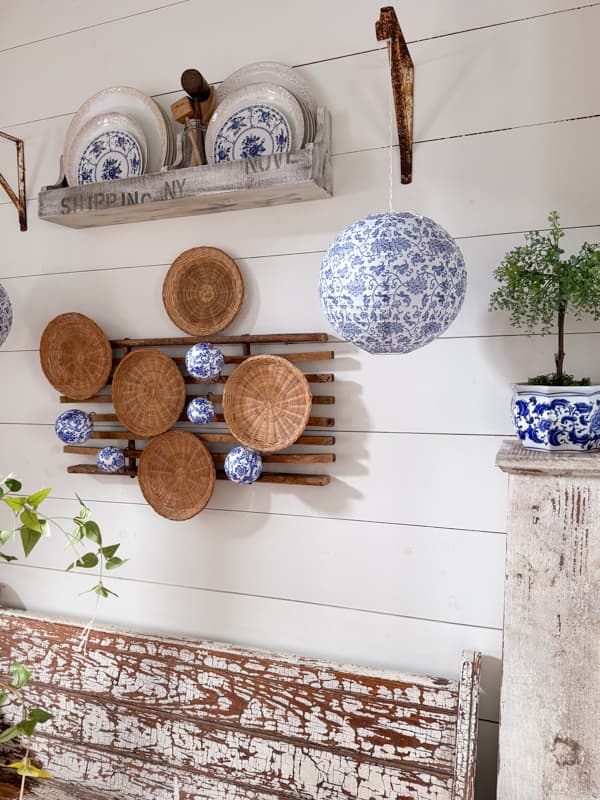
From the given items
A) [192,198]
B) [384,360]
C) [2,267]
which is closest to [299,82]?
[192,198]

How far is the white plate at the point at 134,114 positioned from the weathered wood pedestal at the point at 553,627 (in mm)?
994

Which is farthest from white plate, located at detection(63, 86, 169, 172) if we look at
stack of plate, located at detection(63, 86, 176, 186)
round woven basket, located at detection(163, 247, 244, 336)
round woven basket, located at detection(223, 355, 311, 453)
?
round woven basket, located at detection(223, 355, 311, 453)

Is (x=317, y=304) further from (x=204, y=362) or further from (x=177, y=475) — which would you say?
(x=177, y=475)

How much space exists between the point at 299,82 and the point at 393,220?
19.5 inches

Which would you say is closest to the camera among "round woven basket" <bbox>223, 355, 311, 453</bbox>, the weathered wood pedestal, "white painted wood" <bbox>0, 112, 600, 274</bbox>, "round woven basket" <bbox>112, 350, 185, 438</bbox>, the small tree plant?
the weathered wood pedestal

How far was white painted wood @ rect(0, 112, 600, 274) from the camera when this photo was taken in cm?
110

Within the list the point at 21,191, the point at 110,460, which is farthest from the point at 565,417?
the point at 21,191

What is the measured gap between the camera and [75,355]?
1.46 meters

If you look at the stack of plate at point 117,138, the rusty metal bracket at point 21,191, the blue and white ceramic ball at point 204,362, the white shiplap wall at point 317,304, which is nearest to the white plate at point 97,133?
the stack of plate at point 117,138

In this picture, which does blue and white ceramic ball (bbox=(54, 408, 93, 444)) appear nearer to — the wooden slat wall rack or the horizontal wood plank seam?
the wooden slat wall rack

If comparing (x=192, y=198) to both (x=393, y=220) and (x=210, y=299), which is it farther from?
(x=393, y=220)

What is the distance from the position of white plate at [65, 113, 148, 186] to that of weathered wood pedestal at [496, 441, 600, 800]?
→ 1.03 meters

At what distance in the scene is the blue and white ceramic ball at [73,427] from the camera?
4.66ft

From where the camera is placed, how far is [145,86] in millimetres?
1423
